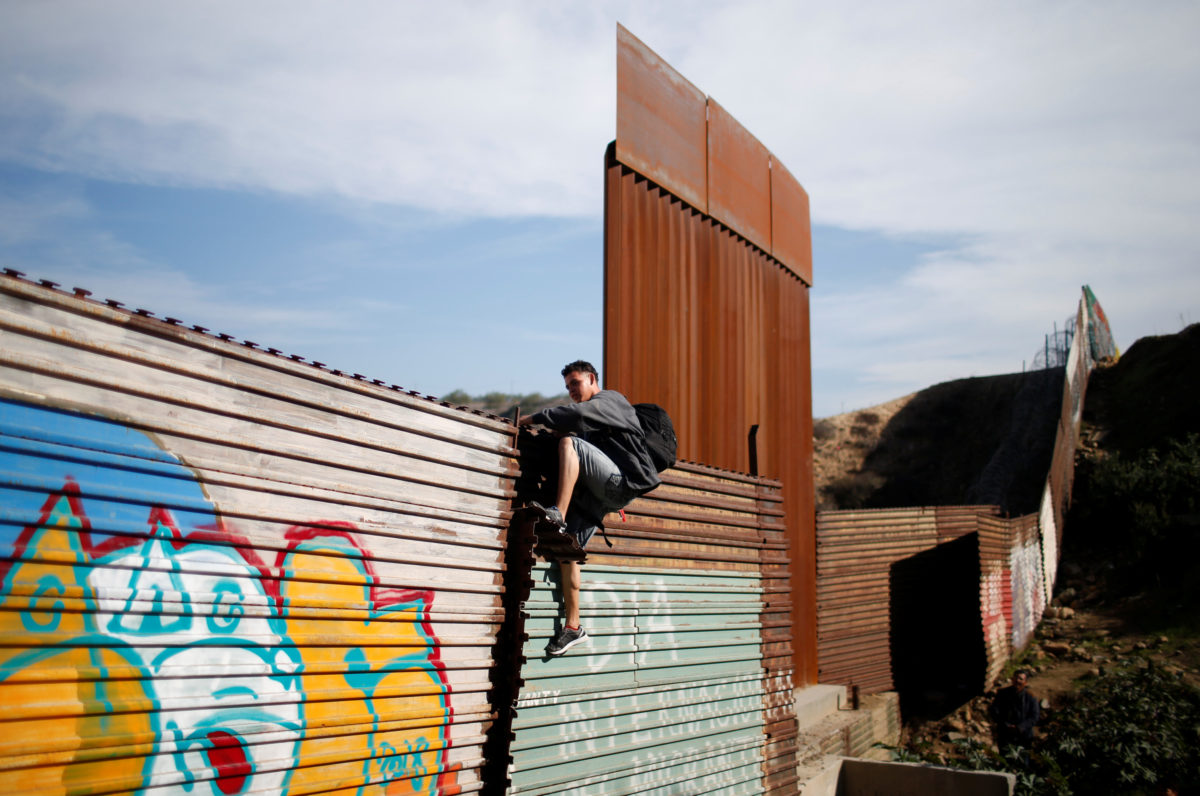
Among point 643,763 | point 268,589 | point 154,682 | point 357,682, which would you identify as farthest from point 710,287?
point 154,682

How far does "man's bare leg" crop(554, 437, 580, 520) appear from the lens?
5.06 metres

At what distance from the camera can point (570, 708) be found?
5516mm

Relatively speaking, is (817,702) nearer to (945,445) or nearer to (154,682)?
(154,682)

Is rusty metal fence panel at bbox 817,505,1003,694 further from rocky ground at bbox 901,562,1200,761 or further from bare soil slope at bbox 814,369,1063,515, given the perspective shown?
bare soil slope at bbox 814,369,1063,515

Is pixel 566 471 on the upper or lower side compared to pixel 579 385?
lower

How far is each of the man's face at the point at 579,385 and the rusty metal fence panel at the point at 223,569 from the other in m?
1.07

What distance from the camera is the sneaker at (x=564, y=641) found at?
5371 millimetres

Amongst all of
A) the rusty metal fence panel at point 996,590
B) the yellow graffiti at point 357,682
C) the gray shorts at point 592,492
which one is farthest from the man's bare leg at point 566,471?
the rusty metal fence panel at point 996,590

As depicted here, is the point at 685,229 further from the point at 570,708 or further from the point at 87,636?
the point at 87,636

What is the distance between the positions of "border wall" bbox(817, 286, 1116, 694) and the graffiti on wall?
10537 millimetres

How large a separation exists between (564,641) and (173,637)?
8.47ft

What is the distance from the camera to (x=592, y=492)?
5.34 metres

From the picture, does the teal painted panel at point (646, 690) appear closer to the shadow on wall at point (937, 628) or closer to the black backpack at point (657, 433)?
the black backpack at point (657, 433)

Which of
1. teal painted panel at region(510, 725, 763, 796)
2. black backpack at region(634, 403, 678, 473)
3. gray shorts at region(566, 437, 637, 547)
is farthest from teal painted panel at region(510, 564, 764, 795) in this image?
black backpack at region(634, 403, 678, 473)
